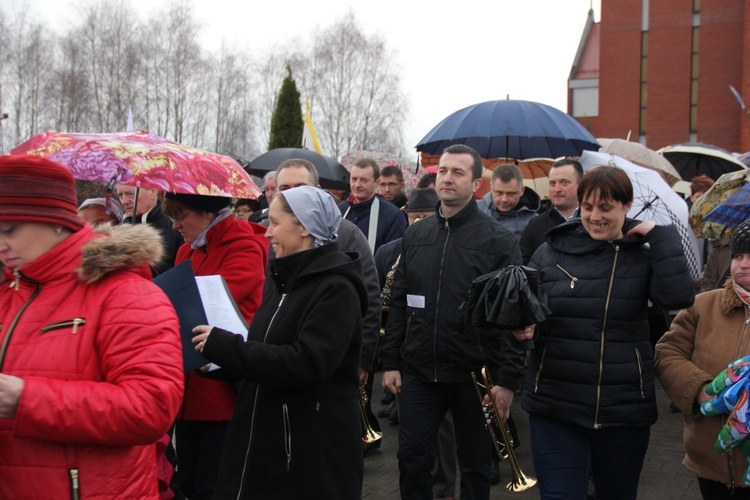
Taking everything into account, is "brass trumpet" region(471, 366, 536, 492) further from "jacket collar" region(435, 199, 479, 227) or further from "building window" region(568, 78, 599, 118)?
"building window" region(568, 78, 599, 118)

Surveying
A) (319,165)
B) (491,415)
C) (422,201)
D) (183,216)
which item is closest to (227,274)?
(183,216)

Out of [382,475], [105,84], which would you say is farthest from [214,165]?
[105,84]

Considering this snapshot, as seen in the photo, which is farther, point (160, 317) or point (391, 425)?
point (391, 425)

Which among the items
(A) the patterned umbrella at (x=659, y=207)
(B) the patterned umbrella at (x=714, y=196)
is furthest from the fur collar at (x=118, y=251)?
(A) the patterned umbrella at (x=659, y=207)

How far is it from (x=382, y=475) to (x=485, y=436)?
5.53 ft

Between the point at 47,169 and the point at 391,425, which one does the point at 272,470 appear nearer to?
the point at 47,169

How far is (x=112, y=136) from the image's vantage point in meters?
4.23

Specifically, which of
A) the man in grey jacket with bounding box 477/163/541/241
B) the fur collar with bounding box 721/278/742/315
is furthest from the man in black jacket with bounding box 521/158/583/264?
the fur collar with bounding box 721/278/742/315

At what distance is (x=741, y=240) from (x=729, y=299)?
294mm

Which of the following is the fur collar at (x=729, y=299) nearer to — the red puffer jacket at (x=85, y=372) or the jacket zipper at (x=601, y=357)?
the jacket zipper at (x=601, y=357)

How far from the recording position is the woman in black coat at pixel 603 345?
3871 mm

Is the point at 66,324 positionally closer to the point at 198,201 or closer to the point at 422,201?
the point at 198,201

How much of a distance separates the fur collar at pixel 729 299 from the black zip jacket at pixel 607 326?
5.9 inches

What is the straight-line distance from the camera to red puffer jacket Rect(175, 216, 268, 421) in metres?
4.14
